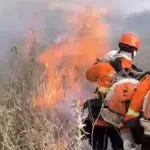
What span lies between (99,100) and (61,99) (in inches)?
39.4

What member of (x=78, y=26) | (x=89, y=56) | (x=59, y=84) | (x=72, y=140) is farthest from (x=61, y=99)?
(x=78, y=26)

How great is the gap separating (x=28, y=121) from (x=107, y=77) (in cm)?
178

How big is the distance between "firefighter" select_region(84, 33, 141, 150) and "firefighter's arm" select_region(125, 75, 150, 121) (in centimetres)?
114

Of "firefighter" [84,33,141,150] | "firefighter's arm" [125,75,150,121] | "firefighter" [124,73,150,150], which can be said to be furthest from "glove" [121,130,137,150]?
"firefighter" [84,33,141,150]

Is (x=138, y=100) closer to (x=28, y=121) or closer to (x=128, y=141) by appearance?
(x=128, y=141)

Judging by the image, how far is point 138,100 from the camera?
314 inches

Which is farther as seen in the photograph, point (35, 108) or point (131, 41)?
point (131, 41)

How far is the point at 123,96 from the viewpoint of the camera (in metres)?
8.37

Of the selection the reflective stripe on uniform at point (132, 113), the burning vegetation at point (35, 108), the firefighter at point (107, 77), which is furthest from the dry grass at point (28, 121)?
the firefighter at point (107, 77)

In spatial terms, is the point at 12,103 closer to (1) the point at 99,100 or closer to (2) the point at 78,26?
(1) the point at 99,100

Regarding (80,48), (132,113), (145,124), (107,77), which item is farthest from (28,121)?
(80,48)

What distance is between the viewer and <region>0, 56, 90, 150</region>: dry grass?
739 cm

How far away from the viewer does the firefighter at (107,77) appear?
9312mm

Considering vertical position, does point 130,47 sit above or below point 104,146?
above
